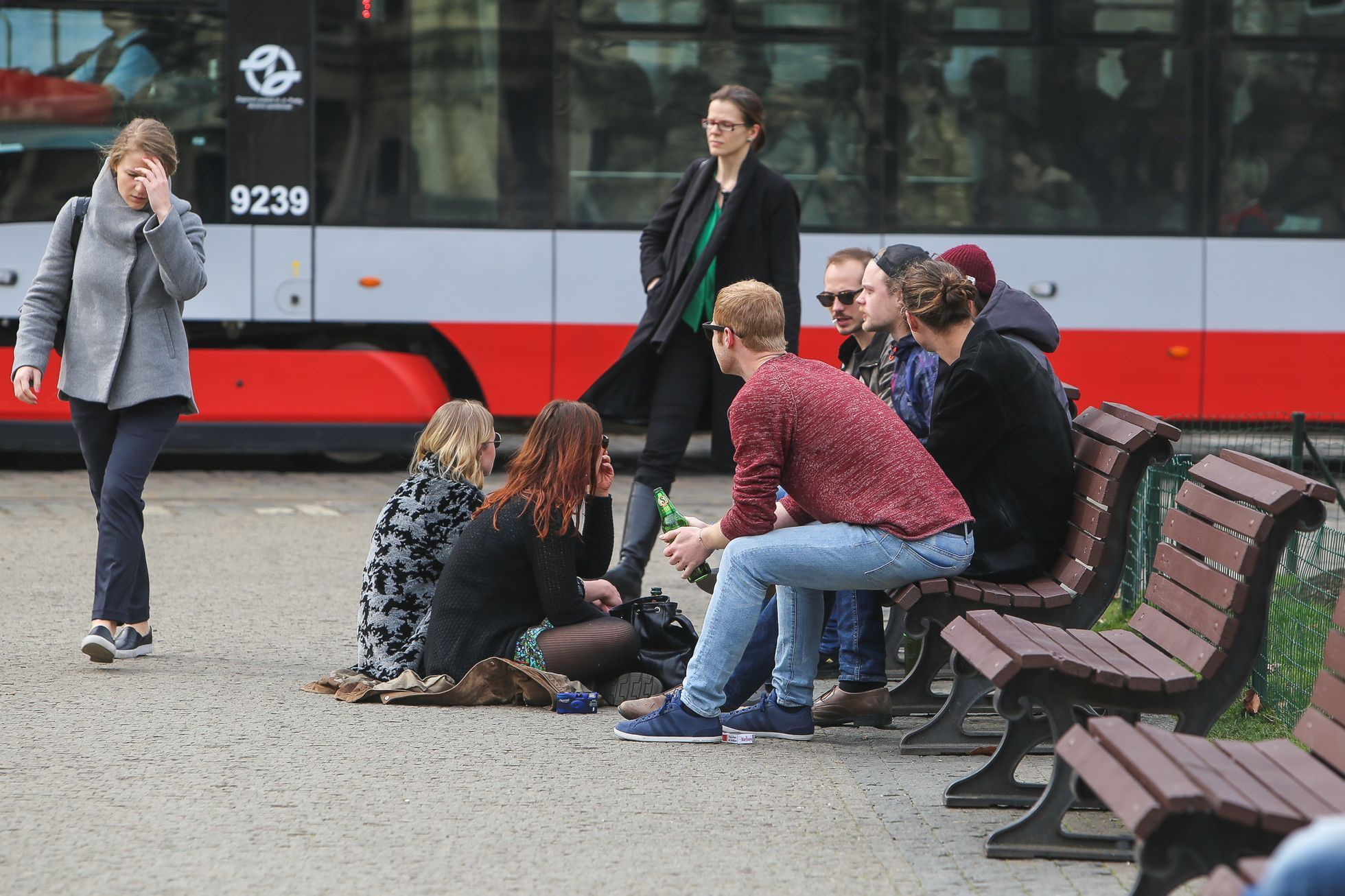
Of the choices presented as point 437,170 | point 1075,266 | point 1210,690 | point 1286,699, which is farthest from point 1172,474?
point 437,170

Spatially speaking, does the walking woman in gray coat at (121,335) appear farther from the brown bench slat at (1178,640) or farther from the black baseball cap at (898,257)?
the brown bench slat at (1178,640)

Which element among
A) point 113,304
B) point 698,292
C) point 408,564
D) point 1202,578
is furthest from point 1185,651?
point 113,304

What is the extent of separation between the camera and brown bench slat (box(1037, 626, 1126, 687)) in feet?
12.3

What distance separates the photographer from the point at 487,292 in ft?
34.9

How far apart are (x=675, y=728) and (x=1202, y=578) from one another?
1.56m

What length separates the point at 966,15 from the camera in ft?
35.6

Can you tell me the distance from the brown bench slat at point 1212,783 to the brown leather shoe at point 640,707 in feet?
6.88

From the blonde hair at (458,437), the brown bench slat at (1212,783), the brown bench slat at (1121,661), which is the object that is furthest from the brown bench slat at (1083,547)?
the blonde hair at (458,437)

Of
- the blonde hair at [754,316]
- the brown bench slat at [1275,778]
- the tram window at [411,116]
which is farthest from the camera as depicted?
the tram window at [411,116]

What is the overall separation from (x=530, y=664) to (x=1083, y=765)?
2520 millimetres

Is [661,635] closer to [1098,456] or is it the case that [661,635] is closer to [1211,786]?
[1098,456]

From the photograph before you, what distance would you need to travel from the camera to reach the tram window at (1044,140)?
35.7 ft

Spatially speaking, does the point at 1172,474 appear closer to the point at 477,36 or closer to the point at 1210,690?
the point at 1210,690

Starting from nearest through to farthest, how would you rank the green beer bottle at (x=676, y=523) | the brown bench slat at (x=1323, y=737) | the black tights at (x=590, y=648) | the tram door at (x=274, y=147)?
the brown bench slat at (x=1323, y=737), the green beer bottle at (x=676, y=523), the black tights at (x=590, y=648), the tram door at (x=274, y=147)
